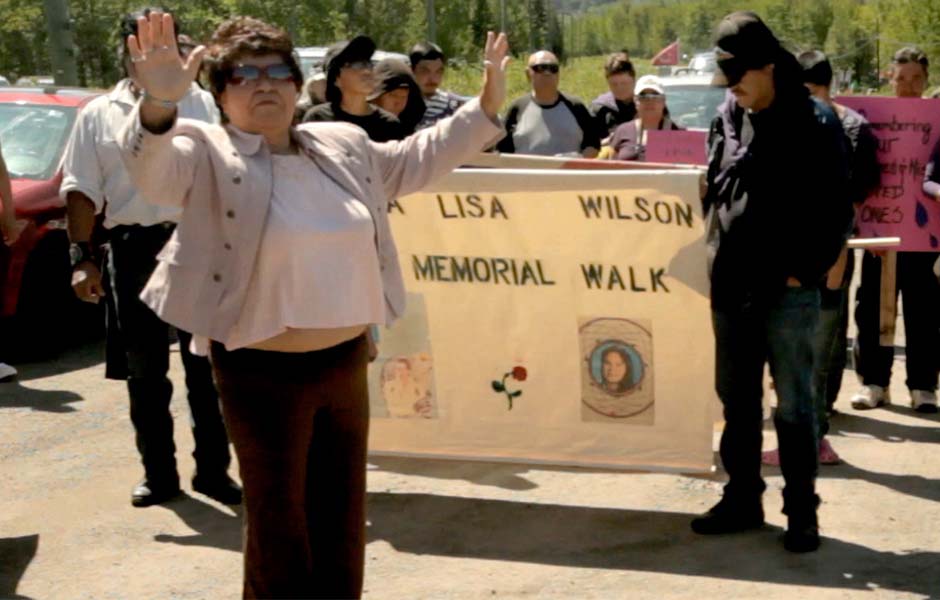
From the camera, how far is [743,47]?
5820 mm

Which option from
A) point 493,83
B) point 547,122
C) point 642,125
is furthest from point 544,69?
point 493,83

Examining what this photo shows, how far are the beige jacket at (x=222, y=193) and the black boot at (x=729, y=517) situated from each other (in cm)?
217

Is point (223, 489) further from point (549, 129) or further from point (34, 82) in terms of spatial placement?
point (34, 82)

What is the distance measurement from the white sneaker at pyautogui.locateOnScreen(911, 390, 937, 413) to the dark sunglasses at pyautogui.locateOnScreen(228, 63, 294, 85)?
17.2 feet

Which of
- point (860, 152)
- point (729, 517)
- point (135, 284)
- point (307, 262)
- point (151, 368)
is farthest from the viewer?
point (860, 152)

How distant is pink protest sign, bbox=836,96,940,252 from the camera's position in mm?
8438

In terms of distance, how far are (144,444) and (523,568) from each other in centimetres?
192

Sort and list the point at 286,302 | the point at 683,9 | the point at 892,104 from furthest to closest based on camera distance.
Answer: the point at 683,9, the point at 892,104, the point at 286,302

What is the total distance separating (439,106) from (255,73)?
228 inches

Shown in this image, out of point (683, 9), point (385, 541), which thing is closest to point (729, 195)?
point (385, 541)

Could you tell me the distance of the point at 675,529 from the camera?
6.41 m

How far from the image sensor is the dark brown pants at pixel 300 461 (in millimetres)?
4363

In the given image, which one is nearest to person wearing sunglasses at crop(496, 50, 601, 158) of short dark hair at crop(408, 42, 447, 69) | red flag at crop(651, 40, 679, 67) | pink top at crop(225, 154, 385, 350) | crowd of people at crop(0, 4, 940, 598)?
short dark hair at crop(408, 42, 447, 69)

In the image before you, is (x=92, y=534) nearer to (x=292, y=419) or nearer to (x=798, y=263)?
Answer: (x=292, y=419)
